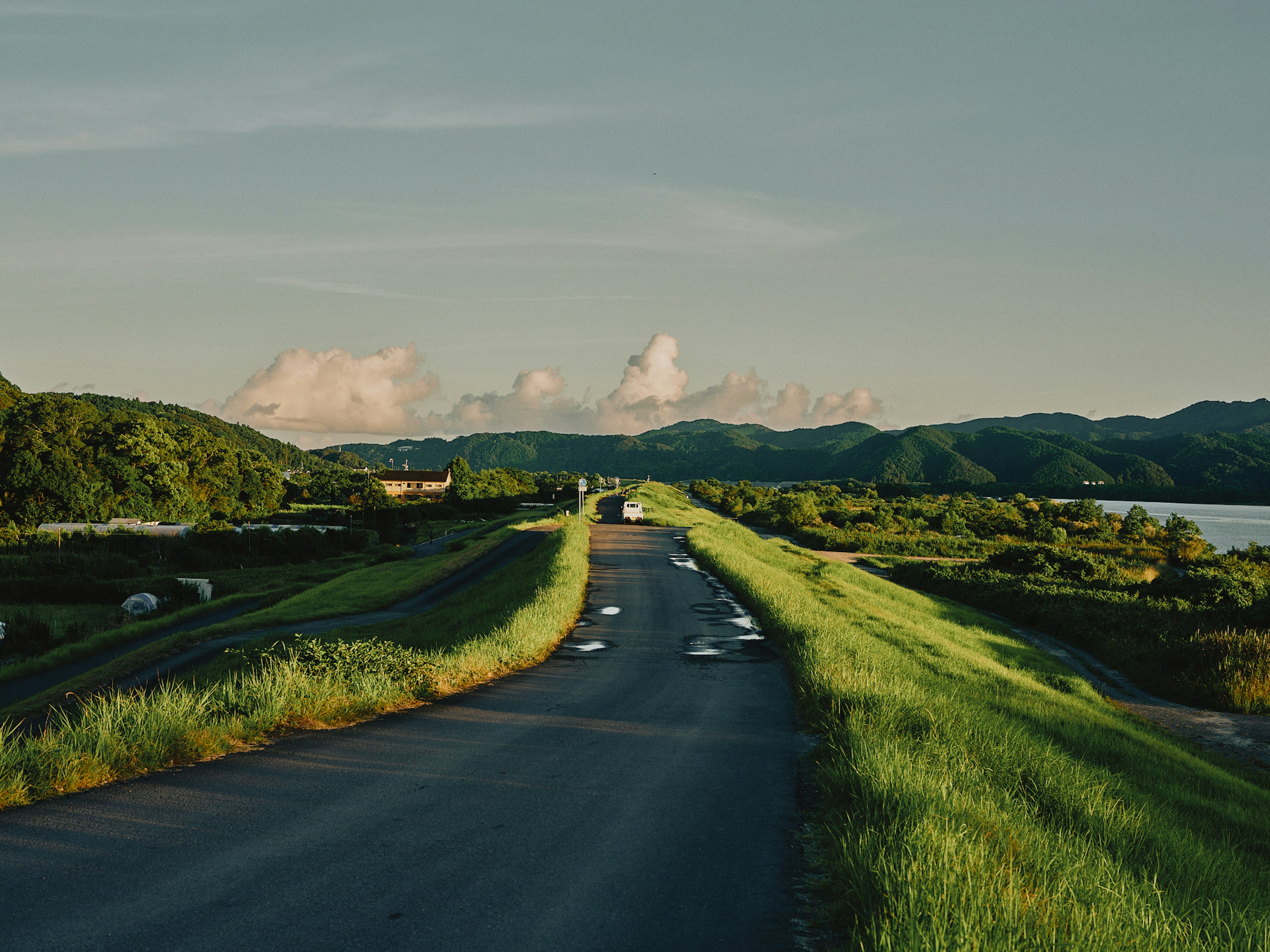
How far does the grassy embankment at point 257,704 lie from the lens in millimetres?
7641

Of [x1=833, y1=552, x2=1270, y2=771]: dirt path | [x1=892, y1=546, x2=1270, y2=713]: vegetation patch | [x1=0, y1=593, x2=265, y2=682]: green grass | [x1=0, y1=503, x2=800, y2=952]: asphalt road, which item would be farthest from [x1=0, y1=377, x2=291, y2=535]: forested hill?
[x1=833, y1=552, x2=1270, y2=771]: dirt path

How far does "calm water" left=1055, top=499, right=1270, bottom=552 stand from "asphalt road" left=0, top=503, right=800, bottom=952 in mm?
103093

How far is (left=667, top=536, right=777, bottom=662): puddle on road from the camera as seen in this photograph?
57.7 ft

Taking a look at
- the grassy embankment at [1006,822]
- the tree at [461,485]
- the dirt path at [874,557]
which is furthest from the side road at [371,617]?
the tree at [461,485]

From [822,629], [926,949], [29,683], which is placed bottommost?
[29,683]

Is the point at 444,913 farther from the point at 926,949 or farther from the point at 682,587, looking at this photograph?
the point at 682,587

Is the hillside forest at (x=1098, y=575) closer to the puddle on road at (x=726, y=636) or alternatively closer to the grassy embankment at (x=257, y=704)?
the puddle on road at (x=726, y=636)

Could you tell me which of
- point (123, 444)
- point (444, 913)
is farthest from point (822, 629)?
point (123, 444)

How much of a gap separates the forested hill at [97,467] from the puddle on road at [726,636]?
76020 mm

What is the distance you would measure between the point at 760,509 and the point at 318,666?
122679mm

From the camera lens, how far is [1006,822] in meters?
6.45

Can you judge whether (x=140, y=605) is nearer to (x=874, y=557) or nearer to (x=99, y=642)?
(x=99, y=642)

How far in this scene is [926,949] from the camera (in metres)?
4.09

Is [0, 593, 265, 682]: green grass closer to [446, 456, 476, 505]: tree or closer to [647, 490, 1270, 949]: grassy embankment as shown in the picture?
[647, 490, 1270, 949]: grassy embankment
